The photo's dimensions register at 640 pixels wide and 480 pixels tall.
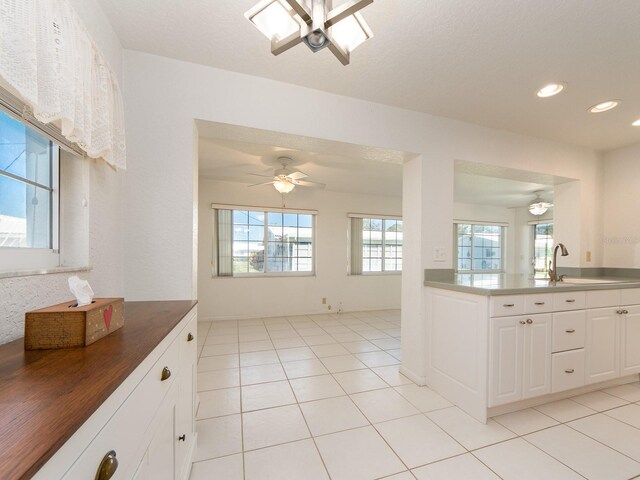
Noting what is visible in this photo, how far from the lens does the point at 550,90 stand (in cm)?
197

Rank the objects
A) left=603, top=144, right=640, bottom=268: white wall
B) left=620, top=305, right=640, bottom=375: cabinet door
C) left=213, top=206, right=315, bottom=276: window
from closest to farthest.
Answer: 1. left=620, top=305, right=640, bottom=375: cabinet door
2. left=603, top=144, right=640, bottom=268: white wall
3. left=213, top=206, right=315, bottom=276: window

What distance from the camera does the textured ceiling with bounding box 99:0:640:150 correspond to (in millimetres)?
1345

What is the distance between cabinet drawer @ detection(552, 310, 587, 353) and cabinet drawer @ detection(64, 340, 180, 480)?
256 centimetres

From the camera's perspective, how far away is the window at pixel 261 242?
4.56 metres

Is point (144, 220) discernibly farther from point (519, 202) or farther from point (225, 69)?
point (519, 202)

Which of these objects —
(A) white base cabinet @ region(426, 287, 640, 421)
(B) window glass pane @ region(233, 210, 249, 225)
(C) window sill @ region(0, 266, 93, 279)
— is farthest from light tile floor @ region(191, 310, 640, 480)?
(B) window glass pane @ region(233, 210, 249, 225)

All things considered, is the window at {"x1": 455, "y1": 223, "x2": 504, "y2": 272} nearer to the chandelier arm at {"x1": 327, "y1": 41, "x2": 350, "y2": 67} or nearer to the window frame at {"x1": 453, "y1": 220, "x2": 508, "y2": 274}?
the window frame at {"x1": 453, "y1": 220, "x2": 508, "y2": 274}

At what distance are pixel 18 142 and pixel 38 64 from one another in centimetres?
38

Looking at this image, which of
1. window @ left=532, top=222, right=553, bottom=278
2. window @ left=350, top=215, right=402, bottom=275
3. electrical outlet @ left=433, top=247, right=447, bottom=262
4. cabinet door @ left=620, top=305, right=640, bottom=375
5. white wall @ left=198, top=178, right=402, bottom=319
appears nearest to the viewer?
cabinet door @ left=620, top=305, right=640, bottom=375

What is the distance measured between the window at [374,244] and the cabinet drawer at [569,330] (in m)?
3.46

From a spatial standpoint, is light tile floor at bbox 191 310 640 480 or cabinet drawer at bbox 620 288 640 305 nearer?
light tile floor at bbox 191 310 640 480

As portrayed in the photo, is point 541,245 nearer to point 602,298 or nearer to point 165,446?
point 602,298

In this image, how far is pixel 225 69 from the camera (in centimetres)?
181

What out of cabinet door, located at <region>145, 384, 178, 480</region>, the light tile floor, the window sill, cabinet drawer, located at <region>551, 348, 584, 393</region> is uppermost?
the window sill
